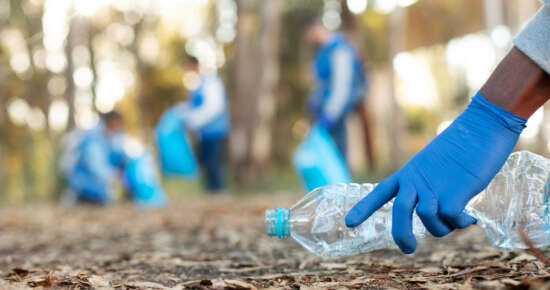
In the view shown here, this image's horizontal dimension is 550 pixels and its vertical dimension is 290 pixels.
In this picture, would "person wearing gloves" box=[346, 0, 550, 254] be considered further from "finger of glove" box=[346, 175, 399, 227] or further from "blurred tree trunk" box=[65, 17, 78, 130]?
A: "blurred tree trunk" box=[65, 17, 78, 130]

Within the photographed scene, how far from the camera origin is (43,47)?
1803 centimetres

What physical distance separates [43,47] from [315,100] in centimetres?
1407

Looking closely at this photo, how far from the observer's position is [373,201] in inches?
73.8

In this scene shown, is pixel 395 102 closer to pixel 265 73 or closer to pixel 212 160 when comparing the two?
pixel 265 73

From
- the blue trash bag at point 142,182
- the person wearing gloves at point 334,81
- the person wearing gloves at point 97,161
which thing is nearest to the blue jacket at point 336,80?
the person wearing gloves at point 334,81

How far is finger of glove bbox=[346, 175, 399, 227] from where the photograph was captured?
1.88 m

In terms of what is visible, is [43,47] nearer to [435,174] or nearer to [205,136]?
[205,136]

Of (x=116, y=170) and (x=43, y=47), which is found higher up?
(x=43, y=47)

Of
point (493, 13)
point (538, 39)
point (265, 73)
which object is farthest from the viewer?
point (265, 73)

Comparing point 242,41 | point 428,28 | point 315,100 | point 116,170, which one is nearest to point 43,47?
point 242,41

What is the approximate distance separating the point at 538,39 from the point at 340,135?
4474 millimetres

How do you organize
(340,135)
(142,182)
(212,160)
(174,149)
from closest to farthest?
(340,135)
(174,149)
(212,160)
(142,182)

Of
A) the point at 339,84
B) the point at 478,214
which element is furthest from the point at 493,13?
the point at 478,214

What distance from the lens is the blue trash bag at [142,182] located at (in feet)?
28.9
